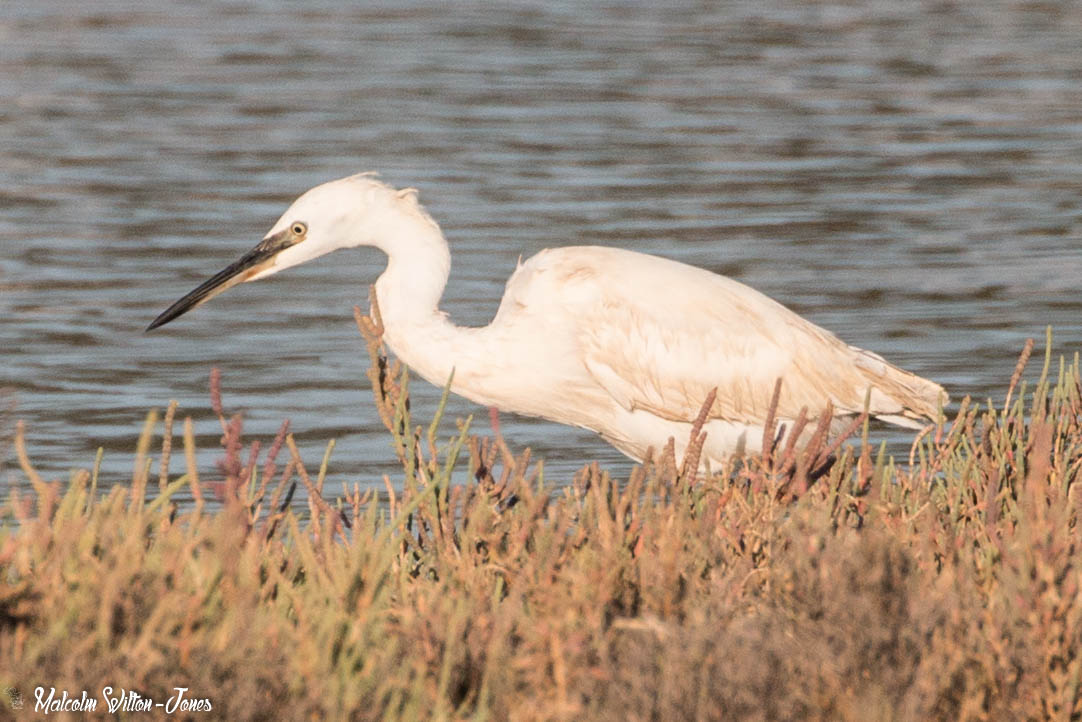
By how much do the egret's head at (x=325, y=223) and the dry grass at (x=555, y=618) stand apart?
1.93 meters

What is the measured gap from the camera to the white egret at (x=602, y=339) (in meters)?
6.67

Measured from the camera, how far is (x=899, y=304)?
12.0 metres

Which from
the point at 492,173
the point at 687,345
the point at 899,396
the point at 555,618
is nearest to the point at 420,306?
the point at 687,345

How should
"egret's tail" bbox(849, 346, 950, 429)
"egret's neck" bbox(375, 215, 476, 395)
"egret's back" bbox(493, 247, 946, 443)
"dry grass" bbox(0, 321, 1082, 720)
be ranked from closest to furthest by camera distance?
"dry grass" bbox(0, 321, 1082, 720) → "egret's neck" bbox(375, 215, 476, 395) → "egret's back" bbox(493, 247, 946, 443) → "egret's tail" bbox(849, 346, 950, 429)

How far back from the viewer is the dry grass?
12.2 ft

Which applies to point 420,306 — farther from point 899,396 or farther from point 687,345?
point 899,396

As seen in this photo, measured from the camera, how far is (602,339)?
6.92 metres

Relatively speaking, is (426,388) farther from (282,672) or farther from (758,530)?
(282,672)

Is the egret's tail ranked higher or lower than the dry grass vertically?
lower

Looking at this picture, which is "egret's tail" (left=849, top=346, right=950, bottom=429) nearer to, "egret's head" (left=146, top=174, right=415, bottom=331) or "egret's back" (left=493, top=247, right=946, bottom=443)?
"egret's back" (left=493, top=247, right=946, bottom=443)

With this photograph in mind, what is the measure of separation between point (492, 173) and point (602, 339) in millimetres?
8687

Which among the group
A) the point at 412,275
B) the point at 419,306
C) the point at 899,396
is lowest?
the point at 899,396

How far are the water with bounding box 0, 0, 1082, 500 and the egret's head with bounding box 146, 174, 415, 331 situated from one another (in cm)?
142

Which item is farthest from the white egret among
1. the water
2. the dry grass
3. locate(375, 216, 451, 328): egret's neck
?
the dry grass
